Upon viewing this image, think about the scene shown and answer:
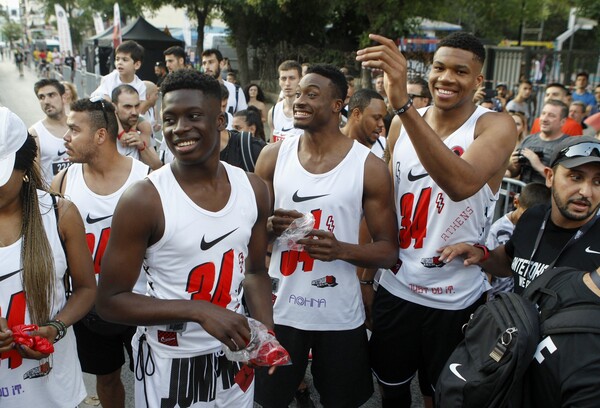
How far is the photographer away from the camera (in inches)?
228

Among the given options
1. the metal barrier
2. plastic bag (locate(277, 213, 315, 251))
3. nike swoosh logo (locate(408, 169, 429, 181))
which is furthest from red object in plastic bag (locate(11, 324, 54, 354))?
the metal barrier

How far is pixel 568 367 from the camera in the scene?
164 cm

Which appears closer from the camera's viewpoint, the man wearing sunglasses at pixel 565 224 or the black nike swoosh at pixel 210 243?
the black nike swoosh at pixel 210 243

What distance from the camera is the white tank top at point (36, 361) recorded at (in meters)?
2.21

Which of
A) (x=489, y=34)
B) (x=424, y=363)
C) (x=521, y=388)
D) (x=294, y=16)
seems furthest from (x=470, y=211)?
(x=489, y=34)

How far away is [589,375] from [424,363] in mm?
1564

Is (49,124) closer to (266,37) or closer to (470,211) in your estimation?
(470,211)

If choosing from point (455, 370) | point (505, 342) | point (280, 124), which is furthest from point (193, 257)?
point (280, 124)

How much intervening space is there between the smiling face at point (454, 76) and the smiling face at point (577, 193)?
0.63 metres

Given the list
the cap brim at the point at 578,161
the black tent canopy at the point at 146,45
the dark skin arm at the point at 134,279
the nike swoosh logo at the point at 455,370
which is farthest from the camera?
the black tent canopy at the point at 146,45

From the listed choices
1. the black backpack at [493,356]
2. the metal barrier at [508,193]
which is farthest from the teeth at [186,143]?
the metal barrier at [508,193]

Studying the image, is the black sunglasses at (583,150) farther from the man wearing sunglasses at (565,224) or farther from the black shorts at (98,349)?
the black shorts at (98,349)

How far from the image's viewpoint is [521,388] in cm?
182

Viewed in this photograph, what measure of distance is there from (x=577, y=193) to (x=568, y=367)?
107 centimetres
